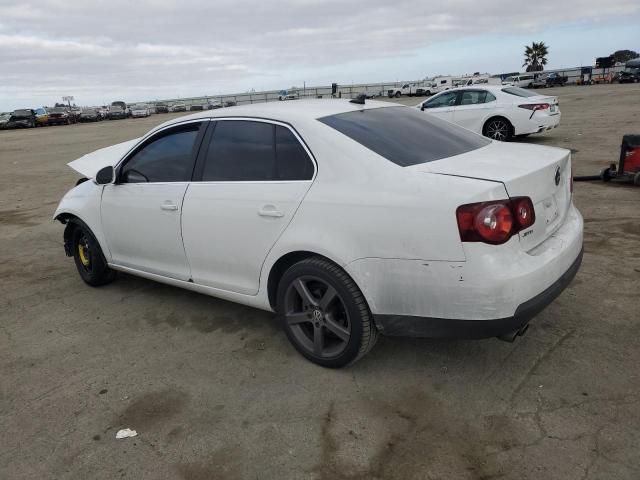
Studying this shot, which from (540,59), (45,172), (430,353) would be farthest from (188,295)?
(540,59)

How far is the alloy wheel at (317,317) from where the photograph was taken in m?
3.15

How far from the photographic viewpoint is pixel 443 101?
43.2 ft

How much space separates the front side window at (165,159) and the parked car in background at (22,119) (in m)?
47.3

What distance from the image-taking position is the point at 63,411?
310 centimetres

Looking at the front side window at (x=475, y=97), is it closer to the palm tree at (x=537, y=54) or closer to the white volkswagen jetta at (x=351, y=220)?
the white volkswagen jetta at (x=351, y=220)

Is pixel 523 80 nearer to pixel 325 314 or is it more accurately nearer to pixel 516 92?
pixel 516 92

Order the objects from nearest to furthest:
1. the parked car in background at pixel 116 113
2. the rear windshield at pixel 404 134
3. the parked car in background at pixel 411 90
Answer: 1. the rear windshield at pixel 404 134
2. the parked car in background at pixel 411 90
3. the parked car in background at pixel 116 113

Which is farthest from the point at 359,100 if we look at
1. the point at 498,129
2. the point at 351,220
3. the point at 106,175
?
the point at 498,129

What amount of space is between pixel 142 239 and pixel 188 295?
76cm

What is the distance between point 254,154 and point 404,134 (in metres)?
1.02

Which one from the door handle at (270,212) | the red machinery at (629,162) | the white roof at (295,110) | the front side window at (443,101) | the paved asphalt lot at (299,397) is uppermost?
the white roof at (295,110)

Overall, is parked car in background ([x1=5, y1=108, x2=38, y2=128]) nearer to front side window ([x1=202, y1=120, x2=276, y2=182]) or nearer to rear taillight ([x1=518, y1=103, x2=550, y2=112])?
rear taillight ([x1=518, y1=103, x2=550, y2=112])

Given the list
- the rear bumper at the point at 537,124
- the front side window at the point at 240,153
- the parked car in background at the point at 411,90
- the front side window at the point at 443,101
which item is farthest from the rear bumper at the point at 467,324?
the parked car in background at the point at 411,90

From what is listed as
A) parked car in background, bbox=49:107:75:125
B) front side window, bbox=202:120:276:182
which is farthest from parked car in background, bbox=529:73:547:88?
front side window, bbox=202:120:276:182
